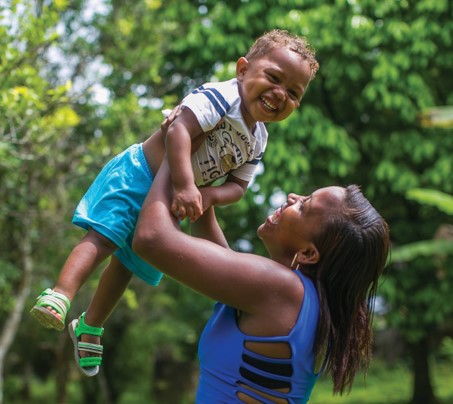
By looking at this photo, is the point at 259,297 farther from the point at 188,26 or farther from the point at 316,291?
the point at 188,26

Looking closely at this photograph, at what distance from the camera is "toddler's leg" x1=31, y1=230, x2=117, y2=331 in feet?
6.77

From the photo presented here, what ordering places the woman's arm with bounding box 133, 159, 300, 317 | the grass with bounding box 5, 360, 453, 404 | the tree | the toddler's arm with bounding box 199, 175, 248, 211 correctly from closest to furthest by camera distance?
1. the woman's arm with bounding box 133, 159, 300, 317
2. the toddler's arm with bounding box 199, 175, 248, 211
3. the tree
4. the grass with bounding box 5, 360, 453, 404

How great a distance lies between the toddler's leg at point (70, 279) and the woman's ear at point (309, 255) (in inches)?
22.1

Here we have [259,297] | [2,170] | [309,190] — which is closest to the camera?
[259,297]

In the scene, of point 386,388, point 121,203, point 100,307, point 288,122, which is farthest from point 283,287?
point 386,388

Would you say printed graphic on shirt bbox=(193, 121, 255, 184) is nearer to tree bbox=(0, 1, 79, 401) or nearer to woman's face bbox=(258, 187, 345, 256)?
woman's face bbox=(258, 187, 345, 256)

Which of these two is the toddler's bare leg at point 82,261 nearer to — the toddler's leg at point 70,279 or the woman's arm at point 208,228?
the toddler's leg at point 70,279

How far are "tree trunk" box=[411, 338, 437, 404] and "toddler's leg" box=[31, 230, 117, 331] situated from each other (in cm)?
958

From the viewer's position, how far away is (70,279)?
217cm

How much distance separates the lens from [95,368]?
232 centimetres

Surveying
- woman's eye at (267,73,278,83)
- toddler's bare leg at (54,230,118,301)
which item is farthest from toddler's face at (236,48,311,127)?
toddler's bare leg at (54,230,118,301)

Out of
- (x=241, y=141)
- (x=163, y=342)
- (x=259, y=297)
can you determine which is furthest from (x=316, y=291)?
(x=163, y=342)

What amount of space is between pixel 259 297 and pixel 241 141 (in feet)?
1.82

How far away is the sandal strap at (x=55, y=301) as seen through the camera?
2.06 m
